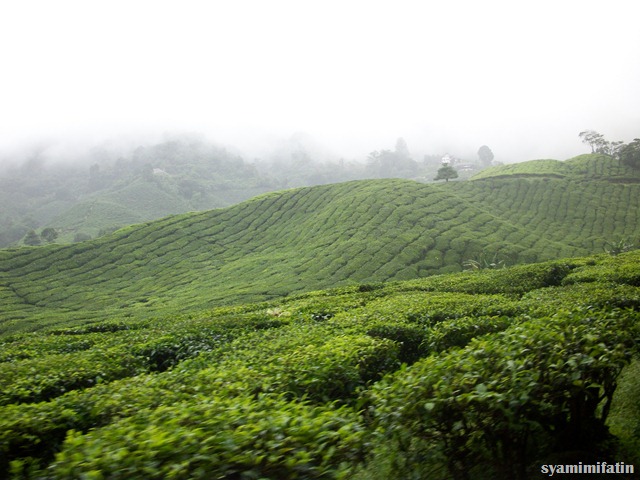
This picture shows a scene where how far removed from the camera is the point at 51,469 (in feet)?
10.6

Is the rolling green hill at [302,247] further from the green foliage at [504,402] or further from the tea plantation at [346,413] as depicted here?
the green foliage at [504,402]

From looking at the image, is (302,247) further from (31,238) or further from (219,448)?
(31,238)

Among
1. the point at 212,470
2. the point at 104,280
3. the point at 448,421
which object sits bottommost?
the point at 104,280

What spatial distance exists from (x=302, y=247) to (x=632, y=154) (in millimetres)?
78303

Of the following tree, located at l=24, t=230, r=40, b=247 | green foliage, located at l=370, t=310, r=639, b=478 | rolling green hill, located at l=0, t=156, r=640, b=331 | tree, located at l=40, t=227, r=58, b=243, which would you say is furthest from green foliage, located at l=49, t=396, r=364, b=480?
tree, located at l=24, t=230, r=40, b=247

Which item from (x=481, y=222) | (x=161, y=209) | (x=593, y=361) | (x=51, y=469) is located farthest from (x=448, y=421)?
(x=161, y=209)

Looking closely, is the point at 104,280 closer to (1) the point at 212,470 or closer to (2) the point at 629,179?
(1) the point at 212,470

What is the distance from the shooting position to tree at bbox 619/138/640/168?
270 ft

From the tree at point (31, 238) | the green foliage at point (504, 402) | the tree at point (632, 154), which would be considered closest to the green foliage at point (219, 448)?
the green foliage at point (504, 402)

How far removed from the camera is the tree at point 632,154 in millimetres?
82312

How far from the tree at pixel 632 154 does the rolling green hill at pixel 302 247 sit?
16633 mm

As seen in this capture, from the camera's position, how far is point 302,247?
164 ft

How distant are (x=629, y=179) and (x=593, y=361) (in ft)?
310

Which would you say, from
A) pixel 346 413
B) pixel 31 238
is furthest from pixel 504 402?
pixel 31 238
